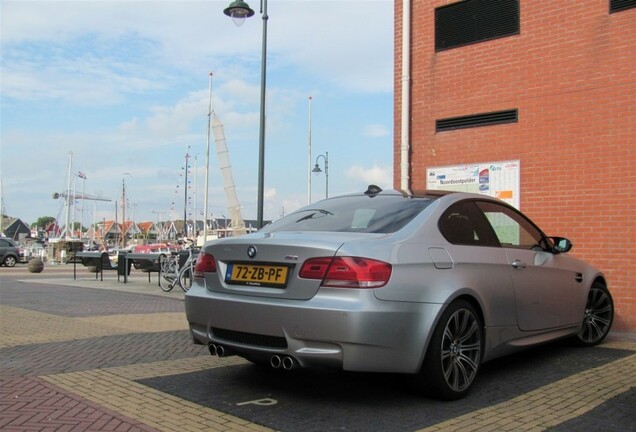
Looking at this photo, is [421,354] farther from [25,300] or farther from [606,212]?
[25,300]

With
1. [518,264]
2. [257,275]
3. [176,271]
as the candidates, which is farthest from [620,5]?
[176,271]

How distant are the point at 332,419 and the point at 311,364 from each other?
0.39 m

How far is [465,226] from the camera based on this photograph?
498 cm

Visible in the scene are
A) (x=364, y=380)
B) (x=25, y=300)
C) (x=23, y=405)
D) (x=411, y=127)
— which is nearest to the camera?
(x=23, y=405)

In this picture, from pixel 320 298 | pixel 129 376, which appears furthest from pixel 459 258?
pixel 129 376

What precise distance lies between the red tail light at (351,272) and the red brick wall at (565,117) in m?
5.00

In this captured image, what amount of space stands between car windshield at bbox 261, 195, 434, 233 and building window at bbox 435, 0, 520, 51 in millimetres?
5044

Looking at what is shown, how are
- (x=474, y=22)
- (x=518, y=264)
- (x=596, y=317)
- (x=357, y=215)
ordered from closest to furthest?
(x=357, y=215) → (x=518, y=264) → (x=596, y=317) → (x=474, y=22)

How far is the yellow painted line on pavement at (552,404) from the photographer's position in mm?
3879

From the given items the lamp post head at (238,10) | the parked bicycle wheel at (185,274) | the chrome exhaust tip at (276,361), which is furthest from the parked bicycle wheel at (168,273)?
the chrome exhaust tip at (276,361)

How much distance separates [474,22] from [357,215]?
226 inches

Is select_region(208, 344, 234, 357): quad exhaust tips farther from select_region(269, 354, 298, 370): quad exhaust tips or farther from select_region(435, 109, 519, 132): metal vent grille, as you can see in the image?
select_region(435, 109, 519, 132): metal vent grille

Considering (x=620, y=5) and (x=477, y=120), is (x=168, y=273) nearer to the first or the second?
(x=477, y=120)

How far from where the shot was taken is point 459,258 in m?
4.59
